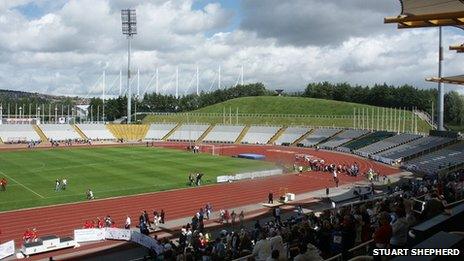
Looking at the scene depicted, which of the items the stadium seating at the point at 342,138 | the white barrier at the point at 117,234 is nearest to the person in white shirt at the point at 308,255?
the white barrier at the point at 117,234

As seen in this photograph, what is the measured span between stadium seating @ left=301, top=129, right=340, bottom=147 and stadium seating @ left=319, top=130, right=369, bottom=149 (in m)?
1.83

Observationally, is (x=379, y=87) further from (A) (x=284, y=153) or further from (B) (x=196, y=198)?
(B) (x=196, y=198)

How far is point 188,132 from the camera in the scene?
93.3 meters

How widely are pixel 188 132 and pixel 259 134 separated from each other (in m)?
15.1

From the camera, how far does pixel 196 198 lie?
3419 cm

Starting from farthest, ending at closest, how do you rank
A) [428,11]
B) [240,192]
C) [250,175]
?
[250,175] < [240,192] < [428,11]

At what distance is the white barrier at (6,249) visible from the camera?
20672mm

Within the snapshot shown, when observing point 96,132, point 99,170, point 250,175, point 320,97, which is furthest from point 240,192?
point 320,97

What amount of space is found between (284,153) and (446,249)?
59.5 m

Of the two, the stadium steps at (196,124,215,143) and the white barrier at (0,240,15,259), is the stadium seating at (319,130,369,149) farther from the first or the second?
the white barrier at (0,240,15,259)

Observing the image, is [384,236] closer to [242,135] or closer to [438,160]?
[438,160]

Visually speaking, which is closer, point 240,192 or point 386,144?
point 240,192

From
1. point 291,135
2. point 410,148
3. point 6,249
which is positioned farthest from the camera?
point 291,135

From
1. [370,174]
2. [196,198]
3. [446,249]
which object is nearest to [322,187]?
[370,174]
